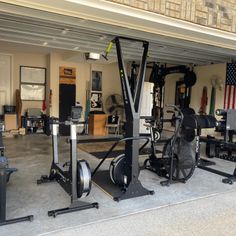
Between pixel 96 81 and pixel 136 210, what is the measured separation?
25.5ft

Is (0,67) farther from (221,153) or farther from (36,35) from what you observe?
(221,153)

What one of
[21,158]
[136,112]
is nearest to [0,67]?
[21,158]

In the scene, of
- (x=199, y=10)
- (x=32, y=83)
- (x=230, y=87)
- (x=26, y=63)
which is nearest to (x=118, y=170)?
(x=199, y=10)

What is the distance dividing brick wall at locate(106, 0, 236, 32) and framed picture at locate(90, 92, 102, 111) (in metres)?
6.88

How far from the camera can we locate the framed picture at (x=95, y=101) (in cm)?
1027

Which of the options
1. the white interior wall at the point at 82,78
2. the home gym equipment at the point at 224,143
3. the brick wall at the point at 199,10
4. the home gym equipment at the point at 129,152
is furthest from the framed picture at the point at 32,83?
the brick wall at the point at 199,10

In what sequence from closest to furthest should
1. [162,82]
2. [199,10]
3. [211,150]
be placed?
A: [199,10]
[211,150]
[162,82]

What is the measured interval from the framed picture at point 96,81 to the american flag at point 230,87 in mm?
4893

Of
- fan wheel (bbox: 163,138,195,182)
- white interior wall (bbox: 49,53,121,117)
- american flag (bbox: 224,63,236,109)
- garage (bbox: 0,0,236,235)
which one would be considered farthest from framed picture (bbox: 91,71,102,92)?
fan wheel (bbox: 163,138,195,182)

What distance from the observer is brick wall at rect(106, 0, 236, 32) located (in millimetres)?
3159

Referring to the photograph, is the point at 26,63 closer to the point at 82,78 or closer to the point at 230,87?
the point at 82,78

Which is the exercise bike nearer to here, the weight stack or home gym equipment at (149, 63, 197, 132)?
the weight stack

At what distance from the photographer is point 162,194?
3.74 metres

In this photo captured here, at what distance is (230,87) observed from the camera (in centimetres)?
862
